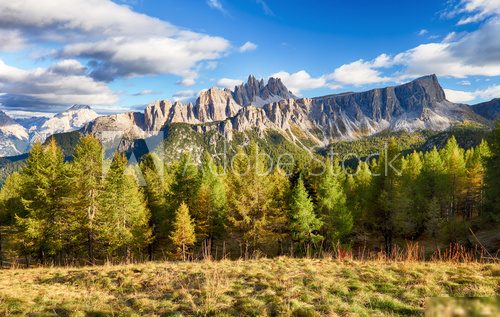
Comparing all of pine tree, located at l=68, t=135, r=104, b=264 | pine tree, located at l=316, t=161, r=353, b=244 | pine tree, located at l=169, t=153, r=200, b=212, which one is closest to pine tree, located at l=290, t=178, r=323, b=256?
pine tree, located at l=316, t=161, r=353, b=244

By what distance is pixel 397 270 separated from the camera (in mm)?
9719

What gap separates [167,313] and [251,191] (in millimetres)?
21458

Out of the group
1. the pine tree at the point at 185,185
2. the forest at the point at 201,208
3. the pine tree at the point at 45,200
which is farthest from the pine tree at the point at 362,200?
the pine tree at the point at 45,200

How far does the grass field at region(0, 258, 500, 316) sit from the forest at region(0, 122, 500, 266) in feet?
43.7

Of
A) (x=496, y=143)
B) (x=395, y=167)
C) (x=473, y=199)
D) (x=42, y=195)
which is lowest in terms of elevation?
(x=473, y=199)

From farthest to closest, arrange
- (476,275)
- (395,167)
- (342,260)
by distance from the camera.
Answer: (395,167) < (342,260) < (476,275)

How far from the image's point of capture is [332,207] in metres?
30.6

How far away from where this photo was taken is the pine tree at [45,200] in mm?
26281

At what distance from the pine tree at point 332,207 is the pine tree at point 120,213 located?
58.5 feet

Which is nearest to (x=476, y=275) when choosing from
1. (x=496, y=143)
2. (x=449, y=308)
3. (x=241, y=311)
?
(x=241, y=311)

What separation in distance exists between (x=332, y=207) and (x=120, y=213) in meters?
20.5

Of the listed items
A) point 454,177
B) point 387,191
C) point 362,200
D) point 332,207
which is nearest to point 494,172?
point 387,191

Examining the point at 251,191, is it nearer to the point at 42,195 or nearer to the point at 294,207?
the point at 294,207

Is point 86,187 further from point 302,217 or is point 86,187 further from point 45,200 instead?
point 302,217
